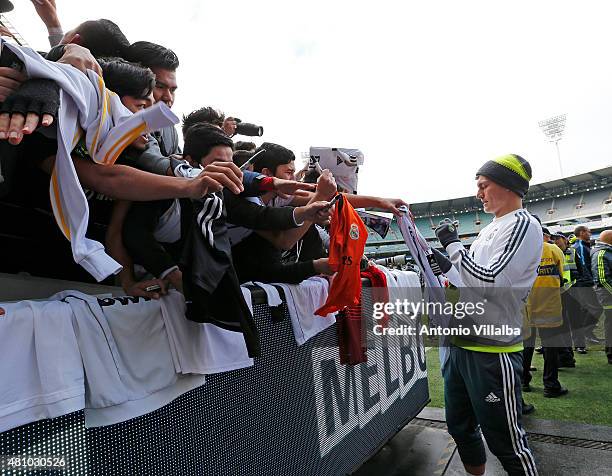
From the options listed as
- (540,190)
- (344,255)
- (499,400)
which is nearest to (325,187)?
(344,255)

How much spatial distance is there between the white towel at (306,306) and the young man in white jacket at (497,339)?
79 cm

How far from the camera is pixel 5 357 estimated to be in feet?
3.13

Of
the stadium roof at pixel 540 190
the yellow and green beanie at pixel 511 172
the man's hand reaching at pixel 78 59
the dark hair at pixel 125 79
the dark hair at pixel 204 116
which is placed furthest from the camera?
the stadium roof at pixel 540 190

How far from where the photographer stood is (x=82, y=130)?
120cm

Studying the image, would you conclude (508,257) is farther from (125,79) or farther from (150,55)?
(150,55)

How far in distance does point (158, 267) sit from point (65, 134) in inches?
23.5

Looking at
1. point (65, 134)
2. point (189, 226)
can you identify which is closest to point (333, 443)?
point (189, 226)

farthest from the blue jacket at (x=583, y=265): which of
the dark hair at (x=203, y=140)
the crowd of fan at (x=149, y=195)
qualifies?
the dark hair at (x=203, y=140)

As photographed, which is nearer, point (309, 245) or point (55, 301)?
point (55, 301)

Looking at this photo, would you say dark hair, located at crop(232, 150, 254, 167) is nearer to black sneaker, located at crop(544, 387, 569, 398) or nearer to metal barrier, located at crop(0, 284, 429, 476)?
metal barrier, located at crop(0, 284, 429, 476)

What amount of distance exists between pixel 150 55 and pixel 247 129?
33.8 inches

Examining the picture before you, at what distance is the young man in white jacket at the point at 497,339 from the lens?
206 centimetres

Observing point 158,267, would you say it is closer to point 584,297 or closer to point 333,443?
point 333,443

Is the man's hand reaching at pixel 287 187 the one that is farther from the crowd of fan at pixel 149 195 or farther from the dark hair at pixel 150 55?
the dark hair at pixel 150 55
